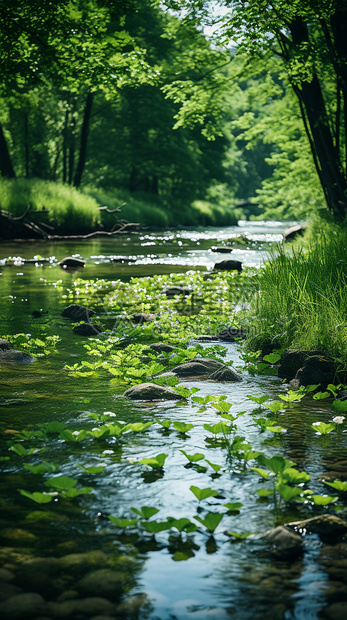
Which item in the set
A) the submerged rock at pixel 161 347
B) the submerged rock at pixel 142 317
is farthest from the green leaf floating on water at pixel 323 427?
the submerged rock at pixel 142 317

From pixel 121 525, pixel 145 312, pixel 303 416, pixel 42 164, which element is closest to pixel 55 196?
pixel 42 164

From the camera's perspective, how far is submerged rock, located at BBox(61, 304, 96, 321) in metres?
9.94

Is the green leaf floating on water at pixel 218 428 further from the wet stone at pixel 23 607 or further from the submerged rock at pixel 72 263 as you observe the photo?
the submerged rock at pixel 72 263

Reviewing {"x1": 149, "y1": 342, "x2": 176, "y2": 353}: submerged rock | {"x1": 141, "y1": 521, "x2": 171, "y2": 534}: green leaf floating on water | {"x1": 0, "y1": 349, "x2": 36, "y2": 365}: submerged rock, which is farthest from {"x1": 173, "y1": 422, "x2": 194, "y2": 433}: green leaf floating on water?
{"x1": 149, "y1": 342, "x2": 176, "y2": 353}: submerged rock

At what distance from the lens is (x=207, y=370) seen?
6.68 metres

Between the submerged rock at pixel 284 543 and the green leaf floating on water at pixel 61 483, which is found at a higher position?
the green leaf floating on water at pixel 61 483

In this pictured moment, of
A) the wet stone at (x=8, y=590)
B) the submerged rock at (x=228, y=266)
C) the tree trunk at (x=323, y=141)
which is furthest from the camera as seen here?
the submerged rock at (x=228, y=266)

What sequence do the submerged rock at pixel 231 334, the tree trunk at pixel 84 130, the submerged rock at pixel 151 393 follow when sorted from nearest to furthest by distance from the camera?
the submerged rock at pixel 151 393, the submerged rock at pixel 231 334, the tree trunk at pixel 84 130

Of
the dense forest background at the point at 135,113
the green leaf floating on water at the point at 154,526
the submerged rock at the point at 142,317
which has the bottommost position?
the green leaf floating on water at the point at 154,526

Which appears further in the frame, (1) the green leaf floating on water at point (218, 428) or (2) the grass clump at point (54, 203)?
(2) the grass clump at point (54, 203)

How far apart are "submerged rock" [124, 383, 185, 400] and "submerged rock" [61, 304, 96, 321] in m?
4.14

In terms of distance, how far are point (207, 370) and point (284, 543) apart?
3.65 meters

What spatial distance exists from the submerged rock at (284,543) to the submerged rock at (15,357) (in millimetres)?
4394

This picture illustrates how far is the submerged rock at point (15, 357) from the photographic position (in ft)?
23.1
